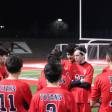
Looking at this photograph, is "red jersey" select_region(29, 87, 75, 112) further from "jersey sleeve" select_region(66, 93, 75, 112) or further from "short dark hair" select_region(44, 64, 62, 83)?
"short dark hair" select_region(44, 64, 62, 83)

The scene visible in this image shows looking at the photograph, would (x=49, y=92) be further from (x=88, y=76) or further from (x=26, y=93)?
(x=88, y=76)

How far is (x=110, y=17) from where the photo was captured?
25047 millimetres

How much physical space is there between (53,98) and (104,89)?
102cm

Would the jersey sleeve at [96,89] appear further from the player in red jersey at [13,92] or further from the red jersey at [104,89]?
the player in red jersey at [13,92]

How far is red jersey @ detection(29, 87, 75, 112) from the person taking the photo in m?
3.99

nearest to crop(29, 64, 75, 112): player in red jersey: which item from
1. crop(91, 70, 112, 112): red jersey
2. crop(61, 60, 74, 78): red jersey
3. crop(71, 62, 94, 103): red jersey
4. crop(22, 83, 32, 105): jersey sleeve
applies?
crop(22, 83, 32, 105): jersey sleeve

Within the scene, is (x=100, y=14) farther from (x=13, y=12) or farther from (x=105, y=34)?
(x=13, y=12)

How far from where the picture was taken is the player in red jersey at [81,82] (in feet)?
20.1

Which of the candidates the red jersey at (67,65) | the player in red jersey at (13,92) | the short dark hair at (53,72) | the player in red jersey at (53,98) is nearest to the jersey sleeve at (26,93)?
the player in red jersey at (13,92)

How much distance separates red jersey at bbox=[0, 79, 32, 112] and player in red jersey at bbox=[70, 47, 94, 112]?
1704mm

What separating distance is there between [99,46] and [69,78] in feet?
74.3

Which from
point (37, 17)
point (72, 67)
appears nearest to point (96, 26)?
point (37, 17)

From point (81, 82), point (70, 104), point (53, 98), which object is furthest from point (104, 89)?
point (81, 82)

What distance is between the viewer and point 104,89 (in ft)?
15.8
